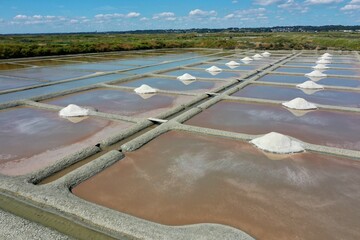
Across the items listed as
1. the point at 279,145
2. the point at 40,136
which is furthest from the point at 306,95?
the point at 40,136

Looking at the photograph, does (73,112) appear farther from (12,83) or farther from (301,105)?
(12,83)

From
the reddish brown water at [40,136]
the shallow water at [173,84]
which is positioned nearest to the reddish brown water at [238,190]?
the reddish brown water at [40,136]

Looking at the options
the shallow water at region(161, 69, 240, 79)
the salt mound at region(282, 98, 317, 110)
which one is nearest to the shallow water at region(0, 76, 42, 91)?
the shallow water at region(161, 69, 240, 79)

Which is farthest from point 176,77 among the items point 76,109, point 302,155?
point 302,155

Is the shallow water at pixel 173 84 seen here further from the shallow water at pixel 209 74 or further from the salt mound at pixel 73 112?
the salt mound at pixel 73 112

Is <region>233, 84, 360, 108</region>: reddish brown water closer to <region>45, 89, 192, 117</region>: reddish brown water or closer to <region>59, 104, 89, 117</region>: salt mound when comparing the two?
<region>45, 89, 192, 117</region>: reddish brown water

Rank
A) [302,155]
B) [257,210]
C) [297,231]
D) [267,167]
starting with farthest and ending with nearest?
[302,155] < [267,167] < [257,210] < [297,231]

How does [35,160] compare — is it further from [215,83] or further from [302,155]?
[215,83]
